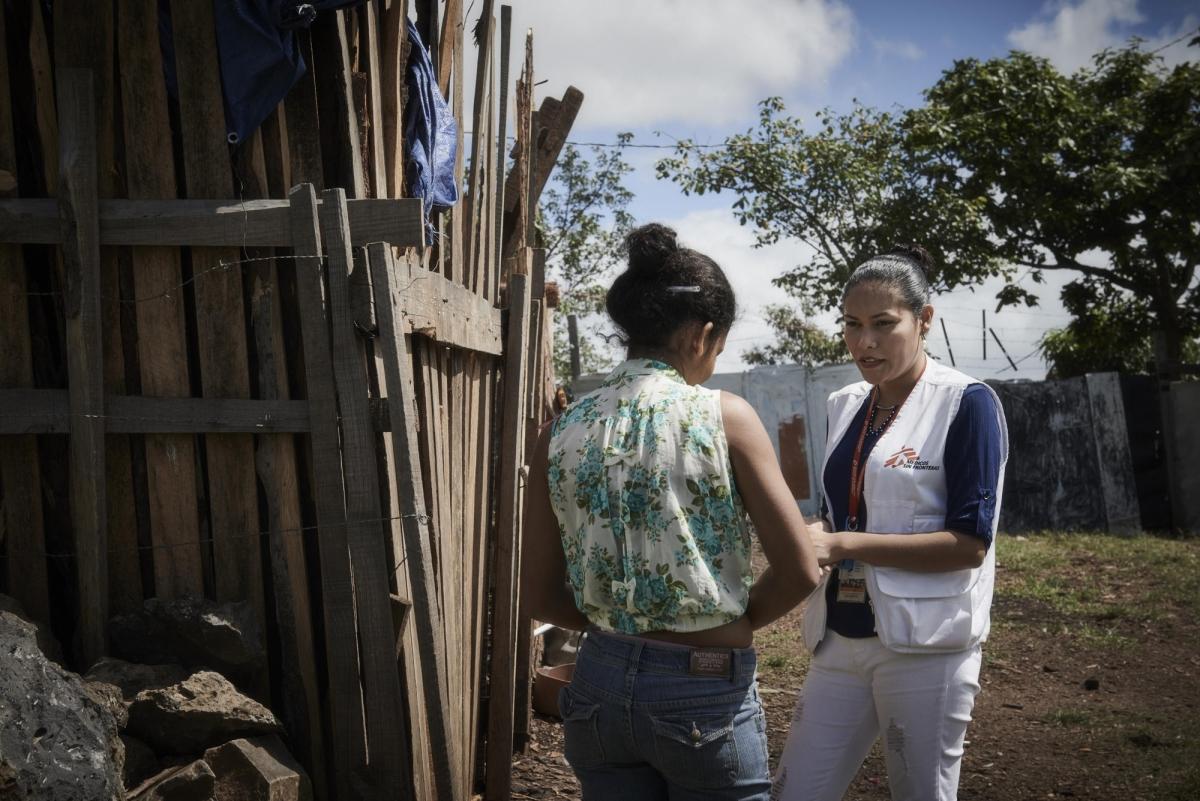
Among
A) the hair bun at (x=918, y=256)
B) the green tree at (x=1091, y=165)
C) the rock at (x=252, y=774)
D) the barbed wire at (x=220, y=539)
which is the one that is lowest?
the rock at (x=252, y=774)

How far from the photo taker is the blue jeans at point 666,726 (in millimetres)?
2066

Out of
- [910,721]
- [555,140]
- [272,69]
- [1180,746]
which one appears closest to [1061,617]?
[1180,746]

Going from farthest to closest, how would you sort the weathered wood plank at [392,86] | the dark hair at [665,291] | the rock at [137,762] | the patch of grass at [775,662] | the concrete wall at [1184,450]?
1. the concrete wall at [1184,450]
2. the patch of grass at [775,662]
3. the weathered wood plank at [392,86]
4. the rock at [137,762]
5. the dark hair at [665,291]

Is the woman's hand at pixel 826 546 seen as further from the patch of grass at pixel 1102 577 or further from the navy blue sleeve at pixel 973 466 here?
the patch of grass at pixel 1102 577

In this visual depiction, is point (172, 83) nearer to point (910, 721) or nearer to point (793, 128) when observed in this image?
point (910, 721)

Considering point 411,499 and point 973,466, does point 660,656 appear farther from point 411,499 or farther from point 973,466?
point 411,499

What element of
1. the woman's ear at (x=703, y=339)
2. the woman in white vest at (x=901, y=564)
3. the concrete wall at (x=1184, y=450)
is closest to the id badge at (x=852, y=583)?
the woman in white vest at (x=901, y=564)

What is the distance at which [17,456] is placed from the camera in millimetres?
3326

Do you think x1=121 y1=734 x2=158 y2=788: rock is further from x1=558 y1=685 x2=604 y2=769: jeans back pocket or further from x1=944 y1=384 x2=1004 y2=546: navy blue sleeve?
x1=944 y1=384 x2=1004 y2=546: navy blue sleeve

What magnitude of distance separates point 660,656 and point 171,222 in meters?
2.14

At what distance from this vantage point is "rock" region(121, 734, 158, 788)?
299cm

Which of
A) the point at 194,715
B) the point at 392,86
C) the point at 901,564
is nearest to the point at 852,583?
the point at 901,564

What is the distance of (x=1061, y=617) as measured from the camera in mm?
7980

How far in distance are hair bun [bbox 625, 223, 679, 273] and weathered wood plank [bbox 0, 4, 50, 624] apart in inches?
85.0
